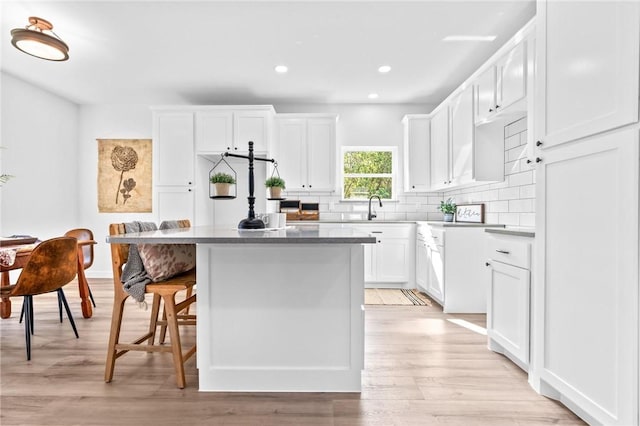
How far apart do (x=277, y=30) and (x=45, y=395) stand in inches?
122

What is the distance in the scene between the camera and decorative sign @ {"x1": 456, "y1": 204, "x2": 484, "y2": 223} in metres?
3.77

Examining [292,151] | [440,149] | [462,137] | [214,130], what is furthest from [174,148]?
[462,137]

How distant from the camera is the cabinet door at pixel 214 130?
179 inches

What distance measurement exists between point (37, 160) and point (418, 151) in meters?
5.12

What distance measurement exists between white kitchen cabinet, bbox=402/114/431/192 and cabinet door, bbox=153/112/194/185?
297 cm

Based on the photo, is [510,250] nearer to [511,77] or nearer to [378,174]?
[511,77]

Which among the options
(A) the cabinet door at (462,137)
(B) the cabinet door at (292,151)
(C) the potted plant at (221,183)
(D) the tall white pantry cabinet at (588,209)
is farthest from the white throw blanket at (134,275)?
(A) the cabinet door at (462,137)

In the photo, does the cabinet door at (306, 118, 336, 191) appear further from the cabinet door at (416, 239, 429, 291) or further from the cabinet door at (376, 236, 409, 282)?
the cabinet door at (416, 239, 429, 291)

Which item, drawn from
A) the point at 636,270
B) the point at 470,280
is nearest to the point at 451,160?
the point at 470,280

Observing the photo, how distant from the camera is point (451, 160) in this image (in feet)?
13.0

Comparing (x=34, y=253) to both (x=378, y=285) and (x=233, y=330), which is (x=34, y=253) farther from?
(x=378, y=285)

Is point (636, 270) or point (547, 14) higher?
point (547, 14)

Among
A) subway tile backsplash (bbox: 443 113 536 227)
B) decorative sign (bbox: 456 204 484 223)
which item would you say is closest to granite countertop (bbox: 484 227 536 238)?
subway tile backsplash (bbox: 443 113 536 227)

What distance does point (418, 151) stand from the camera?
185 inches
